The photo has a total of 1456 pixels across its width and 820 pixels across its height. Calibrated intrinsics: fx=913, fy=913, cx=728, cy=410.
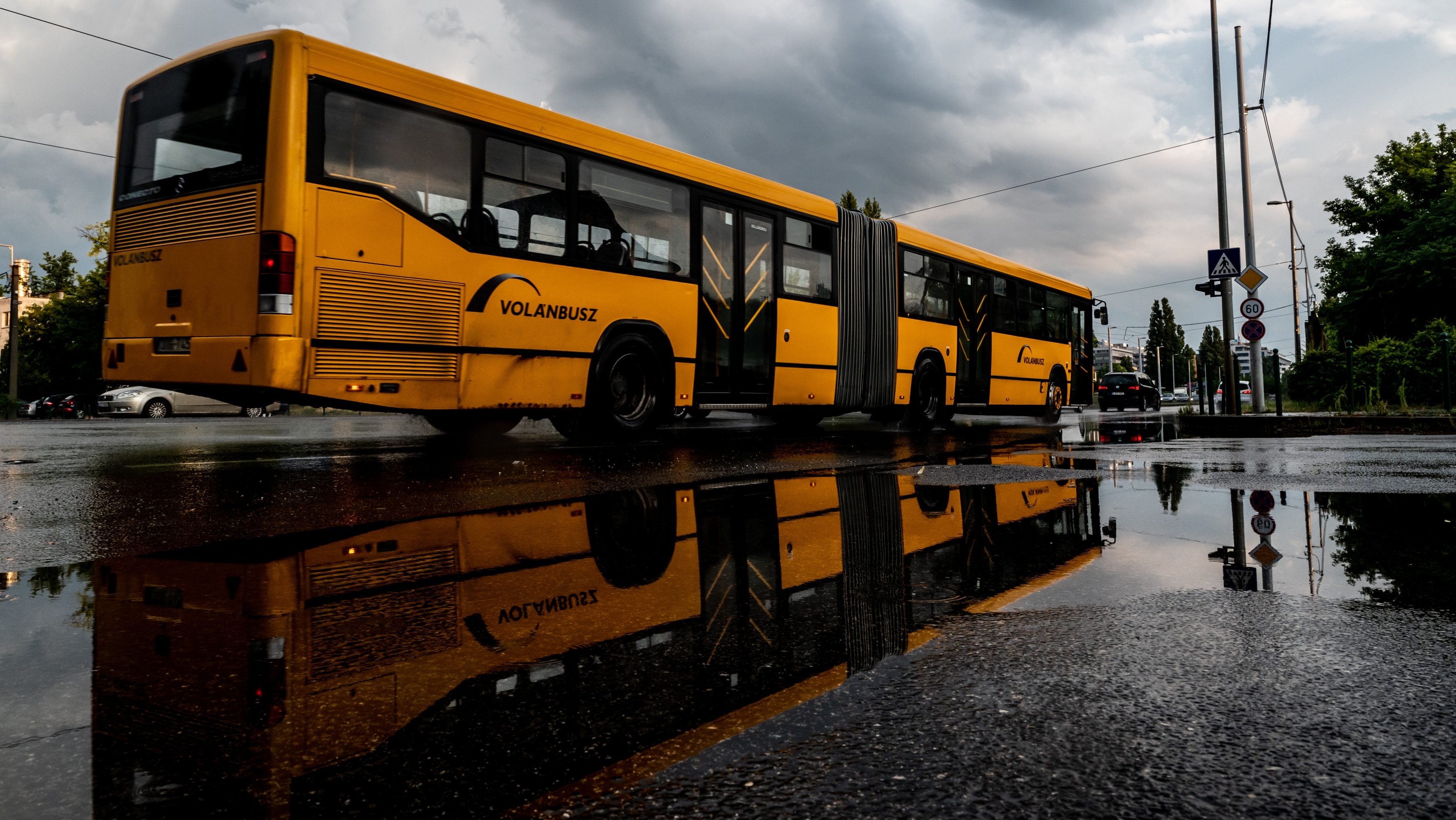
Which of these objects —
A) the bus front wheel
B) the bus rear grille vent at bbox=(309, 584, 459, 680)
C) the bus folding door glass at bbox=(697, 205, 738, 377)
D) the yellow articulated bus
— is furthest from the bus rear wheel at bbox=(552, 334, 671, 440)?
the bus front wheel

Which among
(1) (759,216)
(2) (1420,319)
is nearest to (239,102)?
(1) (759,216)

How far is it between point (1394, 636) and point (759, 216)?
10.0 m

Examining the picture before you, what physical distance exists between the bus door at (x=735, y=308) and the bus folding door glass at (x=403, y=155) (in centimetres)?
343

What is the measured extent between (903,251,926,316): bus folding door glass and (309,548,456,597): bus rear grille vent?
1227cm

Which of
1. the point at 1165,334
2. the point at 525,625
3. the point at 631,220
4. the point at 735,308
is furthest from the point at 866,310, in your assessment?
the point at 1165,334

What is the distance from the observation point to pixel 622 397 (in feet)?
33.1

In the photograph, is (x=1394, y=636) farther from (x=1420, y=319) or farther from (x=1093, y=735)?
(x=1420, y=319)

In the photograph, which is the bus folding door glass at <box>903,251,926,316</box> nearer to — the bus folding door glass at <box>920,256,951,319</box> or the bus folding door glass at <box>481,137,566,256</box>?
the bus folding door glass at <box>920,256,951,319</box>

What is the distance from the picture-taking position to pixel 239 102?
24.6 ft

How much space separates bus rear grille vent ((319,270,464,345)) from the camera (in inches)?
291

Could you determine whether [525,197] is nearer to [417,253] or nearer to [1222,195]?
[417,253]

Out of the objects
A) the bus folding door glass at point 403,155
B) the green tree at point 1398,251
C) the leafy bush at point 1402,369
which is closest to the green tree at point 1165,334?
the green tree at point 1398,251

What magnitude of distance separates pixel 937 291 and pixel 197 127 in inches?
457

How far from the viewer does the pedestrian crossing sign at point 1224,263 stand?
57.2ft
